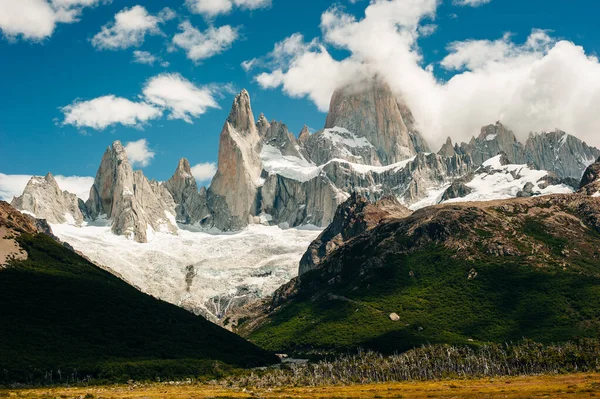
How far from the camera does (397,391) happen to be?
6097 inches

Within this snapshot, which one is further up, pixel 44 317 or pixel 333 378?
pixel 44 317

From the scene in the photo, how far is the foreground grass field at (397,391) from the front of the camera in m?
138

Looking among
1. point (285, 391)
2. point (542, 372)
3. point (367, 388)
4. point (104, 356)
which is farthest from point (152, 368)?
point (542, 372)

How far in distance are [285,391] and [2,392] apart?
57496 mm

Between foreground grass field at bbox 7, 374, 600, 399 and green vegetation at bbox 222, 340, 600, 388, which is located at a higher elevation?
green vegetation at bbox 222, 340, 600, 388

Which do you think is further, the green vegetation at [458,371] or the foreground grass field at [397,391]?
the green vegetation at [458,371]

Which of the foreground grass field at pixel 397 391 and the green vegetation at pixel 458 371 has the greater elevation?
the green vegetation at pixel 458 371

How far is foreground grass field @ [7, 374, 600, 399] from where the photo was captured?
138 metres

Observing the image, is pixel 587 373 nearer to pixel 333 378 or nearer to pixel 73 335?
pixel 333 378

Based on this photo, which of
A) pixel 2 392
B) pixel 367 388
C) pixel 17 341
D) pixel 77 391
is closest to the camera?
pixel 2 392

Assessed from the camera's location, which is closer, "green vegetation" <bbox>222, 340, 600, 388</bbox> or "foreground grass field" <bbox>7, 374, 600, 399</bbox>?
"foreground grass field" <bbox>7, 374, 600, 399</bbox>

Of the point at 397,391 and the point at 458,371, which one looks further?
the point at 458,371

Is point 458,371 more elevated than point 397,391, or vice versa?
point 458,371

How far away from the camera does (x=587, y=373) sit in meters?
174
